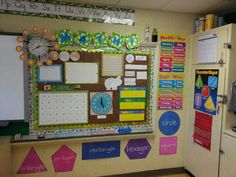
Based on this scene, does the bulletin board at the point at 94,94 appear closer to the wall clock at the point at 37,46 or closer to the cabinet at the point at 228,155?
the wall clock at the point at 37,46

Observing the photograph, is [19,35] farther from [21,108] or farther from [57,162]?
[57,162]

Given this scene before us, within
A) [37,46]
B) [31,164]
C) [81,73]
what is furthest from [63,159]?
[37,46]

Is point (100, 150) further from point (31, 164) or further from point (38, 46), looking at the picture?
point (38, 46)

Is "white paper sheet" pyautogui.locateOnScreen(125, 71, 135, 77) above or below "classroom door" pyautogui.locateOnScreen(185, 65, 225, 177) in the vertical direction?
above

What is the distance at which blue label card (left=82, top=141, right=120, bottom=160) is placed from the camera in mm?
2594

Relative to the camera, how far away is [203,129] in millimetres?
2613

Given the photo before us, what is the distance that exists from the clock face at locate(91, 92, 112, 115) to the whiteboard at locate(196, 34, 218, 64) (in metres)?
1.26

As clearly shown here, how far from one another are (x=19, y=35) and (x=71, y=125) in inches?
45.3

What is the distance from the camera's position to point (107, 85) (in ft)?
8.45

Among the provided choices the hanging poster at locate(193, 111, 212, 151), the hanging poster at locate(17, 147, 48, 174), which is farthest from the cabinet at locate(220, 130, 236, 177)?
the hanging poster at locate(17, 147, 48, 174)

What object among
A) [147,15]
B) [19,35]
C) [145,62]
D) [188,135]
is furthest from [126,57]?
[188,135]

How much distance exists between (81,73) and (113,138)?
90 centimetres

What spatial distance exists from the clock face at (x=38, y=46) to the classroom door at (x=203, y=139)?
190 cm

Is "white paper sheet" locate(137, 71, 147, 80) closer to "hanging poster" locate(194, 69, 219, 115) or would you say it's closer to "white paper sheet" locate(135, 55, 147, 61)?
"white paper sheet" locate(135, 55, 147, 61)
